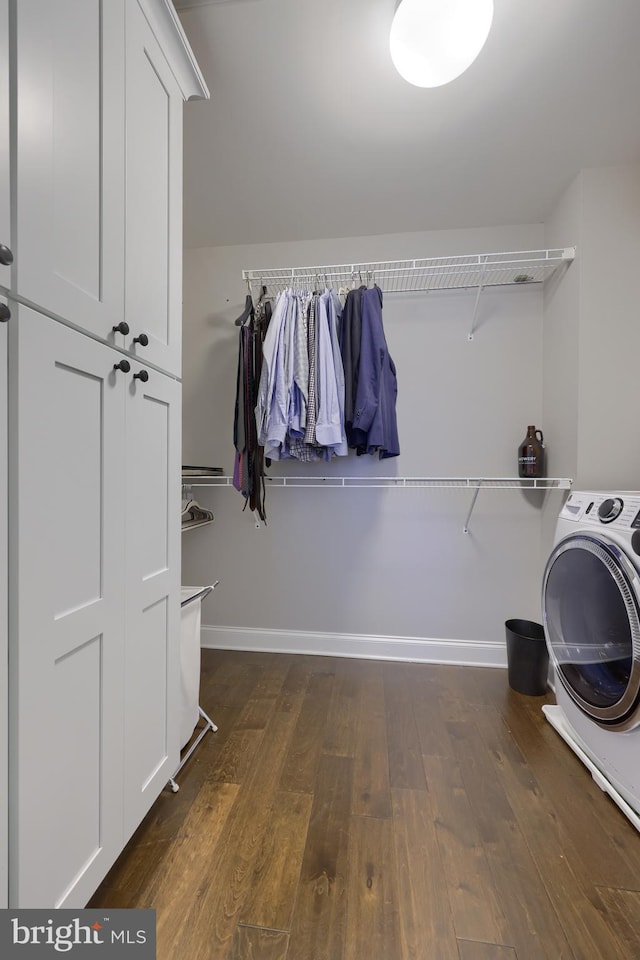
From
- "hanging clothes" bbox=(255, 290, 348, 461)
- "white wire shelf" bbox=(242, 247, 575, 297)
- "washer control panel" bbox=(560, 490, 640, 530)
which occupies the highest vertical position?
"white wire shelf" bbox=(242, 247, 575, 297)

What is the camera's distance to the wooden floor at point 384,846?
0.86 metres

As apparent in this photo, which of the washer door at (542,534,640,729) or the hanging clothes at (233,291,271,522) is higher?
the hanging clothes at (233,291,271,522)

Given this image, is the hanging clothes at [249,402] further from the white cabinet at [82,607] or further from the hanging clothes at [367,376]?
the white cabinet at [82,607]

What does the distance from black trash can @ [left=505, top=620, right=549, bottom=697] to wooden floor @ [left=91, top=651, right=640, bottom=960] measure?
157mm

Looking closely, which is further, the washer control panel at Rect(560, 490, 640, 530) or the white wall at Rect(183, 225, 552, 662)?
the white wall at Rect(183, 225, 552, 662)

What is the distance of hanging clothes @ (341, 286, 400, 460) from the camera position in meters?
1.78

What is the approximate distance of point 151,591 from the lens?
105 cm

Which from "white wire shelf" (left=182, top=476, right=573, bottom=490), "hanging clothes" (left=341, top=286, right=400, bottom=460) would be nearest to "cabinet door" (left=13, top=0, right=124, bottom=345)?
"hanging clothes" (left=341, top=286, right=400, bottom=460)

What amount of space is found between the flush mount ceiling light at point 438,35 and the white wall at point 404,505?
107cm

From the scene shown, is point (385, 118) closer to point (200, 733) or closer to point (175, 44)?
point (175, 44)

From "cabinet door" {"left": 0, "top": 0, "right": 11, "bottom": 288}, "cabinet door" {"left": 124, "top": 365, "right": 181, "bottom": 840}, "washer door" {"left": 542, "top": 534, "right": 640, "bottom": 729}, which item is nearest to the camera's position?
"cabinet door" {"left": 0, "top": 0, "right": 11, "bottom": 288}

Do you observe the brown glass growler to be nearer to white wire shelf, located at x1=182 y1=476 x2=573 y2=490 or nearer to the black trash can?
white wire shelf, located at x1=182 y1=476 x2=573 y2=490

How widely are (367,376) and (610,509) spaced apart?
1.07 metres

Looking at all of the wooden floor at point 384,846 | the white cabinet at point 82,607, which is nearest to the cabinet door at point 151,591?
the white cabinet at point 82,607
